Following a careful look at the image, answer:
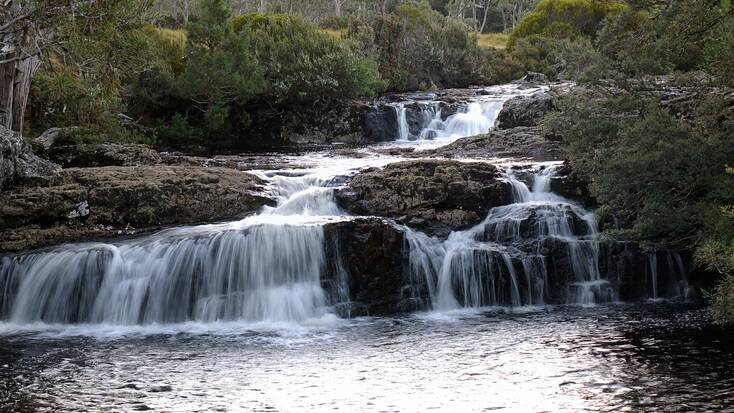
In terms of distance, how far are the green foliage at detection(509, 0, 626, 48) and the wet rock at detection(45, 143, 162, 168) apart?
97.5ft

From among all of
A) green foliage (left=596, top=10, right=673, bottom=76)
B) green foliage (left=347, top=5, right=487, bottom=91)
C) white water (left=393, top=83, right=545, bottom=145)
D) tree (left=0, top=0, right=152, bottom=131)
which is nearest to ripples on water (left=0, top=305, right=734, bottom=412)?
green foliage (left=596, top=10, right=673, bottom=76)

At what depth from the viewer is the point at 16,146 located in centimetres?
1568

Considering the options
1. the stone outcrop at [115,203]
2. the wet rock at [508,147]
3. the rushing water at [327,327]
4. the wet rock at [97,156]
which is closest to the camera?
the rushing water at [327,327]

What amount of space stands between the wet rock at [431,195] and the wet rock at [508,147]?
12.5 feet

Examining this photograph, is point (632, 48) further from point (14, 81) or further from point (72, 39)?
point (14, 81)

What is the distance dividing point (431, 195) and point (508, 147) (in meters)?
6.74

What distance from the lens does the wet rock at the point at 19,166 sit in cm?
1506

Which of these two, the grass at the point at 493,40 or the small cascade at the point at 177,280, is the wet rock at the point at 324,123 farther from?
the grass at the point at 493,40

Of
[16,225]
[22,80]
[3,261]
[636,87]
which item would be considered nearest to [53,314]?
[3,261]

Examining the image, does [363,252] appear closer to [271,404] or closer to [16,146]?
[271,404]

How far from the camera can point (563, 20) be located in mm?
44125

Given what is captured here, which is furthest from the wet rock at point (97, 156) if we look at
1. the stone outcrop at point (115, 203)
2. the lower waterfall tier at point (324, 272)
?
the lower waterfall tier at point (324, 272)

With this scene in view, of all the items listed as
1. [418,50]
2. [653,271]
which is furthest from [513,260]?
[418,50]

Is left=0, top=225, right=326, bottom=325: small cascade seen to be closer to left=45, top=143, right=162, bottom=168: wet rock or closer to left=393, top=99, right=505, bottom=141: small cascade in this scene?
left=45, top=143, right=162, bottom=168: wet rock
